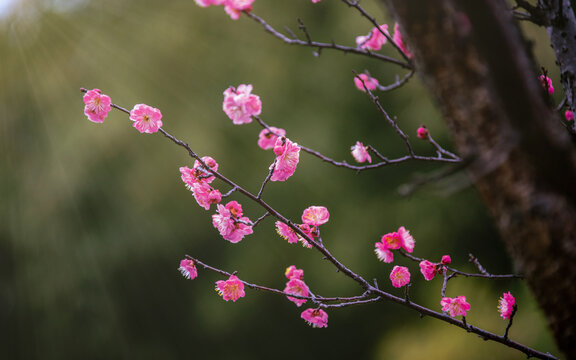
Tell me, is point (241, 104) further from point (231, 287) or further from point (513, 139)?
point (513, 139)

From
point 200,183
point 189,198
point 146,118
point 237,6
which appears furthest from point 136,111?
point 189,198

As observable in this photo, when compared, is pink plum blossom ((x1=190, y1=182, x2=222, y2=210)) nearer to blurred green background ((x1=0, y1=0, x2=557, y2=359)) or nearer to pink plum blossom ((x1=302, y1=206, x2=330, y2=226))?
pink plum blossom ((x1=302, y1=206, x2=330, y2=226))

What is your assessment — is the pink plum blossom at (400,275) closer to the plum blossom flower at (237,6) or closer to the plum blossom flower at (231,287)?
the plum blossom flower at (231,287)

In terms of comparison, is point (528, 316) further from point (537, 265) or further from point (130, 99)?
point (130, 99)

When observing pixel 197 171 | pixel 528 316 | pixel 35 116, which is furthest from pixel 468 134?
pixel 35 116

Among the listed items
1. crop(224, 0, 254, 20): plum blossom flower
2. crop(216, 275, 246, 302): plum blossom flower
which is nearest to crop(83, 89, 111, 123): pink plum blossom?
crop(224, 0, 254, 20): plum blossom flower
